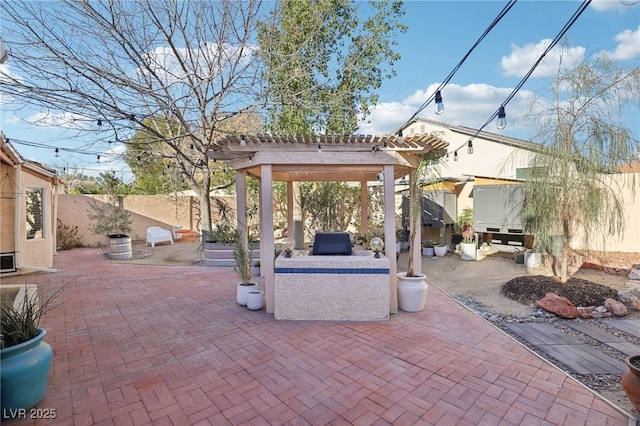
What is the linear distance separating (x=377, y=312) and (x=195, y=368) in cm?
306

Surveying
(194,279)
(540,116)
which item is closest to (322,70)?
(540,116)

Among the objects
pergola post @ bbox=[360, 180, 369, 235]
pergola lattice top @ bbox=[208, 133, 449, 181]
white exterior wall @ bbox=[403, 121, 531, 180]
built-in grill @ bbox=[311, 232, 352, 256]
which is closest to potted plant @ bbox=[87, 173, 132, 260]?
pergola lattice top @ bbox=[208, 133, 449, 181]

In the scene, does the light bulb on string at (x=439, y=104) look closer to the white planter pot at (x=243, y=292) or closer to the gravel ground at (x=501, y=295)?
the gravel ground at (x=501, y=295)

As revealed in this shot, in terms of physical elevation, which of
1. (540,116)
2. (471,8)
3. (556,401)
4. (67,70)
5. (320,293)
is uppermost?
(471,8)

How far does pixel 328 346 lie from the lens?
4.64 m

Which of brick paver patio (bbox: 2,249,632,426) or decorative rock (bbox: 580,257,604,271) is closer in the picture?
brick paver patio (bbox: 2,249,632,426)

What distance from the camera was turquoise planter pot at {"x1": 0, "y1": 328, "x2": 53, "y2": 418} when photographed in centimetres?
295

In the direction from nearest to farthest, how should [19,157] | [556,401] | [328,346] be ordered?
[556,401] → [328,346] → [19,157]

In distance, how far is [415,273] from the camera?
642 cm

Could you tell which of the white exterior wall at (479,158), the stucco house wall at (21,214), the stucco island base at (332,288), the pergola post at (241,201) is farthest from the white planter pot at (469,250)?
the stucco house wall at (21,214)

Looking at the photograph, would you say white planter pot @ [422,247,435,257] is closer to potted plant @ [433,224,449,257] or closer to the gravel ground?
potted plant @ [433,224,449,257]

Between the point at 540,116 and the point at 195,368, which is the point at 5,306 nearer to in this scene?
the point at 195,368

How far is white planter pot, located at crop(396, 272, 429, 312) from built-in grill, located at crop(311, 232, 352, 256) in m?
1.23

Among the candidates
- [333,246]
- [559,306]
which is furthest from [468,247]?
[333,246]
